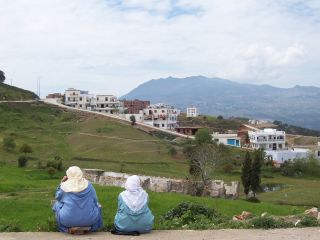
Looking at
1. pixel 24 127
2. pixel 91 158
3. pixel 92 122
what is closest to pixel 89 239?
pixel 91 158

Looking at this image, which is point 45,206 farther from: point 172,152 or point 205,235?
point 172,152

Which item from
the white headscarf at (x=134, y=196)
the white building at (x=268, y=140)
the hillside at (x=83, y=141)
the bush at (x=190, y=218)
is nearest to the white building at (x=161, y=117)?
the hillside at (x=83, y=141)

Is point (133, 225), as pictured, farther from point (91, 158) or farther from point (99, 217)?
point (91, 158)

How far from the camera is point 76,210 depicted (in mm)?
10961

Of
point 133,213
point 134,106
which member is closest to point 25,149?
point 133,213

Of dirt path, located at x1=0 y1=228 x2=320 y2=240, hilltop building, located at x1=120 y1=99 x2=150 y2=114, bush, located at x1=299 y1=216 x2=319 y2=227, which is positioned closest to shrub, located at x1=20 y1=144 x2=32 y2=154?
dirt path, located at x1=0 y1=228 x2=320 y2=240

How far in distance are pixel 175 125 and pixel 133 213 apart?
108164 mm

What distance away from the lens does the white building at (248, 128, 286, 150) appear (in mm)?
102750

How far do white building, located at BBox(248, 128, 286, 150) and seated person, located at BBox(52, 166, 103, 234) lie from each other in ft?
304

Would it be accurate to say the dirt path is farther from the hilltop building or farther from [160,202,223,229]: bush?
the hilltop building

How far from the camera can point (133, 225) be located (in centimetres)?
1103

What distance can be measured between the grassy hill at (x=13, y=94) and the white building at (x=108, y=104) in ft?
53.8

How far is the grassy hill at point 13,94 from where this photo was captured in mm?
107637

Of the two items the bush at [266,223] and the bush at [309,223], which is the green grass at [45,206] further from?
the bush at [266,223]
